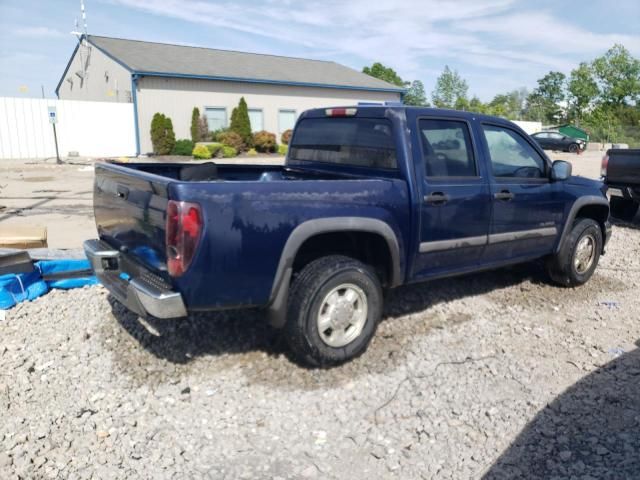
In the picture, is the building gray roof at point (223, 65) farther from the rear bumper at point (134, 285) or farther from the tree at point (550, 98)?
the tree at point (550, 98)

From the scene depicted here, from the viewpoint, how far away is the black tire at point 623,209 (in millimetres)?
9828

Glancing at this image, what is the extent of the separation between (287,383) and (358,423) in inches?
25.6

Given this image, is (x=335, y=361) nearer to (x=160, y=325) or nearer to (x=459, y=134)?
(x=160, y=325)

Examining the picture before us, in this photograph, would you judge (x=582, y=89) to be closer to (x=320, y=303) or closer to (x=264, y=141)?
(x=264, y=141)

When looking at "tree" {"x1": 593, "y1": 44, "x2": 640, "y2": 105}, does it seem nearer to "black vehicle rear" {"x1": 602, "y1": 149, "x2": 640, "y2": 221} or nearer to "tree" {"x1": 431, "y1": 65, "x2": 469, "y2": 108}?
"tree" {"x1": 431, "y1": 65, "x2": 469, "y2": 108}

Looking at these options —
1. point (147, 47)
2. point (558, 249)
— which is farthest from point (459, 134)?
point (147, 47)

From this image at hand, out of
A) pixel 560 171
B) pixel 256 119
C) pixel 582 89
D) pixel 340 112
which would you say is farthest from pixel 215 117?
pixel 582 89

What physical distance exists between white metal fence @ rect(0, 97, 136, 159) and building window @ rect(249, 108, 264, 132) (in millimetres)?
6259

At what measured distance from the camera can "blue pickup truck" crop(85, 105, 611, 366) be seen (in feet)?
10.9

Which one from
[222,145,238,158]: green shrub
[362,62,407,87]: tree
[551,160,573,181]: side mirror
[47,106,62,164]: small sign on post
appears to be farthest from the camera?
[362,62,407,87]: tree

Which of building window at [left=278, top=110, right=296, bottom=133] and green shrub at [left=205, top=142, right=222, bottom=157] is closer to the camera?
green shrub at [left=205, top=142, right=222, bottom=157]

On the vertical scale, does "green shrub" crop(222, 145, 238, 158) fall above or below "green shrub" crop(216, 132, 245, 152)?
below

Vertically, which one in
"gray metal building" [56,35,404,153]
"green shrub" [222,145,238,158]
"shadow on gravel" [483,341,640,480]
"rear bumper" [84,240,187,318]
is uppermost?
"gray metal building" [56,35,404,153]

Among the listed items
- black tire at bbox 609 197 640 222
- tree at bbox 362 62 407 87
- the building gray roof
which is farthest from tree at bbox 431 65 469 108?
black tire at bbox 609 197 640 222
